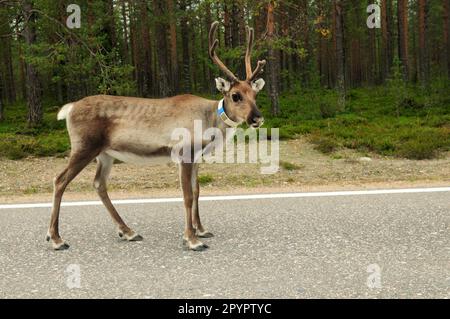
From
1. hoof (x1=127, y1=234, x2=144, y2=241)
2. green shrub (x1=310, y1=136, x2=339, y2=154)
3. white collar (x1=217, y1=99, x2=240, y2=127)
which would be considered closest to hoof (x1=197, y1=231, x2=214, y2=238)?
hoof (x1=127, y1=234, x2=144, y2=241)

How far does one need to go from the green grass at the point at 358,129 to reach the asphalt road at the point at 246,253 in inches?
201

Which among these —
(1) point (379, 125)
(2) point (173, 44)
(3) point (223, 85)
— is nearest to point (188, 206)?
(3) point (223, 85)

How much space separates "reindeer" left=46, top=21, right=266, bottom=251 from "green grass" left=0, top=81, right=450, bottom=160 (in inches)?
270

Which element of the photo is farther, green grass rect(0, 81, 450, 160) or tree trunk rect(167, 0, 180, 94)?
tree trunk rect(167, 0, 180, 94)

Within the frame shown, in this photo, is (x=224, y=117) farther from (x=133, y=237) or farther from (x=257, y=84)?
(x=133, y=237)

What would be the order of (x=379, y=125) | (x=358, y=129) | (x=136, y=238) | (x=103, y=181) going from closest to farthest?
(x=136, y=238)
(x=103, y=181)
(x=358, y=129)
(x=379, y=125)

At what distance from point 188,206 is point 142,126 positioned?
103 centimetres

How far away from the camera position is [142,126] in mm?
4961

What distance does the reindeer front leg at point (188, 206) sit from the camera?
15.1 feet

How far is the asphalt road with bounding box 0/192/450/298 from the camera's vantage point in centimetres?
357

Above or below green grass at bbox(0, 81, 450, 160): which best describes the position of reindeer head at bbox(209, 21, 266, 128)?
above

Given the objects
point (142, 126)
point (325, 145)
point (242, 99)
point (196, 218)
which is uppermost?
point (242, 99)

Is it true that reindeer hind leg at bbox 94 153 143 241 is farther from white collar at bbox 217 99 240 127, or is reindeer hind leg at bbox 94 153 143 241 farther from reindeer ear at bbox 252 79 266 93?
reindeer ear at bbox 252 79 266 93
